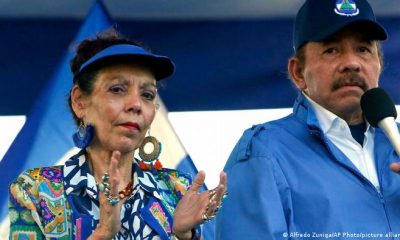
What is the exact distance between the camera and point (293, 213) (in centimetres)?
289

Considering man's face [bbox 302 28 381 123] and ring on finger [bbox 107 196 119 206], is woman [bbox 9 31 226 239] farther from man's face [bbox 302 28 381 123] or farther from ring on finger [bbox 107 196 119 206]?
man's face [bbox 302 28 381 123]

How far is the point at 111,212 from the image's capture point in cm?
267

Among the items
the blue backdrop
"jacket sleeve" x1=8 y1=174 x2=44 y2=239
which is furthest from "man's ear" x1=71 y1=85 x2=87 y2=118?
the blue backdrop

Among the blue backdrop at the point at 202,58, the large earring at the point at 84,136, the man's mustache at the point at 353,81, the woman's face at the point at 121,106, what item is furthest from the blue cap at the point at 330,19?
the blue backdrop at the point at 202,58

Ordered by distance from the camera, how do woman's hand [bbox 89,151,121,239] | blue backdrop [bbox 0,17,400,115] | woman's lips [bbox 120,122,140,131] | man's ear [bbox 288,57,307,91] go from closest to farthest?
1. woman's hand [bbox 89,151,121,239]
2. woman's lips [bbox 120,122,140,131]
3. man's ear [bbox 288,57,307,91]
4. blue backdrop [bbox 0,17,400,115]

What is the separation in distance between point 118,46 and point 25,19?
1.22 metres

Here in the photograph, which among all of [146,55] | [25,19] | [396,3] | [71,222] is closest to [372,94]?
[146,55]

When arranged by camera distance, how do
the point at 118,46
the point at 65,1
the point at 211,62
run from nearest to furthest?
the point at 118,46
the point at 65,1
the point at 211,62

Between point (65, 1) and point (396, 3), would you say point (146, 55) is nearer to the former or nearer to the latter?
point (65, 1)

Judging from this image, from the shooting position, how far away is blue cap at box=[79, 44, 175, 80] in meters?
3.03

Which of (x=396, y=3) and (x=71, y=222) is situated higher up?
(x=396, y=3)

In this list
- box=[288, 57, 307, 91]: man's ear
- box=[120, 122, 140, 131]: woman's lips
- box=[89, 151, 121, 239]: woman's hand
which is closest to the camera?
box=[89, 151, 121, 239]: woman's hand

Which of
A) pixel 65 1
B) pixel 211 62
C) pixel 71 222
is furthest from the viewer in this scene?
pixel 211 62

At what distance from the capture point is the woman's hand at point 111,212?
8.68 feet
